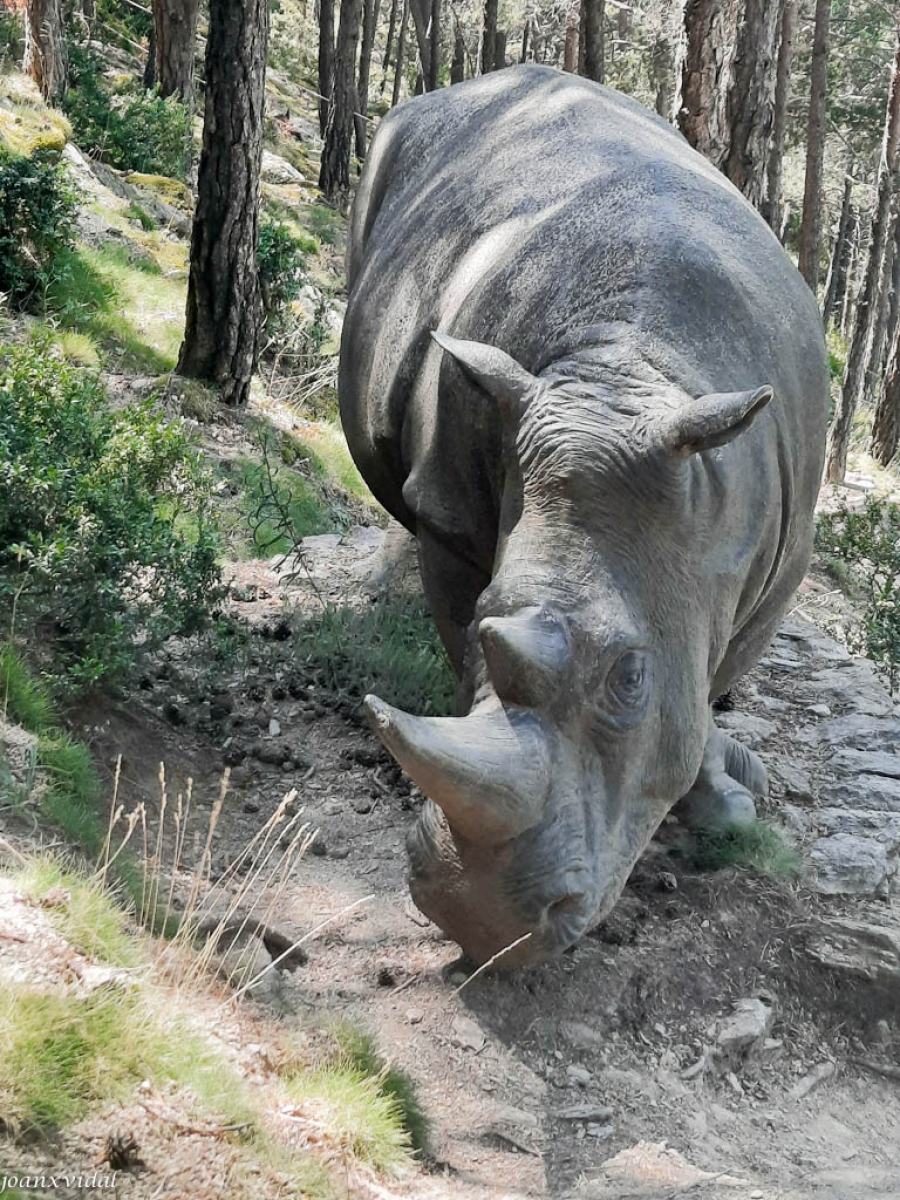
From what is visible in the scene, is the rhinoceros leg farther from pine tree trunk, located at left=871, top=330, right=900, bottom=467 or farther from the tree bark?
pine tree trunk, located at left=871, top=330, right=900, bottom=467

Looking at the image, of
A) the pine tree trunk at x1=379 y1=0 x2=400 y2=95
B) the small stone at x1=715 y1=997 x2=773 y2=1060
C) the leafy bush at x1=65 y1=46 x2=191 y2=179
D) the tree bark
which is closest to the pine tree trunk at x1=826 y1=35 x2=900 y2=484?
the tree bark

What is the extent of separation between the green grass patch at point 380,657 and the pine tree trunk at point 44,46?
40.2 feet

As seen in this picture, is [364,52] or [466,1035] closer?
[466,1035]

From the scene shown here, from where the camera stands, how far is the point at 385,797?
5.82 meters

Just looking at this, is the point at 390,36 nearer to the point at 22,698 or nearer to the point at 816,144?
the point at 816,144

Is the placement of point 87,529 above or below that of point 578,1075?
above

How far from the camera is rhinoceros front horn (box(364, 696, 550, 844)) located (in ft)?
10.6

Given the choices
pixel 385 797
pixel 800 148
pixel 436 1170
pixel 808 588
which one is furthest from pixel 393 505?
pixel 800 148

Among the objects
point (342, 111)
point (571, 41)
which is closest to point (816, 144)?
point (571, 41)

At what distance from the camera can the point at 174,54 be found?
21.4 metres

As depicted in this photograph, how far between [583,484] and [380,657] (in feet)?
9.76

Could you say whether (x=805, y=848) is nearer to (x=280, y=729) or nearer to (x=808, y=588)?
(x=280, y=729)

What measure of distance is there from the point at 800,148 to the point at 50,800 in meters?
33.6

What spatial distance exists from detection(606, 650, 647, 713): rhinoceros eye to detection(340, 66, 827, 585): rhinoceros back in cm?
88
